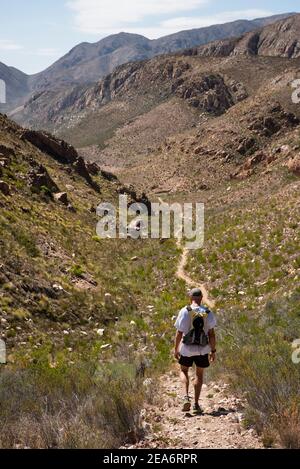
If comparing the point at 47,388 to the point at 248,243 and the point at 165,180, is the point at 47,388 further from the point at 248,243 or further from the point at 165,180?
the point at 165,180

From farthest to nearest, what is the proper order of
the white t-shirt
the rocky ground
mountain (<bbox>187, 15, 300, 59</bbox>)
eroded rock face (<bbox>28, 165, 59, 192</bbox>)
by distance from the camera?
1. mountain (<bbox>187, 15, 300, 59</bbox>)
2. eroded rock face (<bbox>28, 165, 59, 192</bbox>)
3. the white t-shirt
4. the rocky ground

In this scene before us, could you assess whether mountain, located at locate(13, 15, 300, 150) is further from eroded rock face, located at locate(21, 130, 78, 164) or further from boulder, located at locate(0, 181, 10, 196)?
boulder, located at locate(0, 181, 10, 196)

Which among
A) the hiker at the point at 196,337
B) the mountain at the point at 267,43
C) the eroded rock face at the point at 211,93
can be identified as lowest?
the hiker at the point at 196,337

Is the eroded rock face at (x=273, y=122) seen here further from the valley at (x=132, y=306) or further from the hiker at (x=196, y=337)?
the hiker at (x=196, y=337)

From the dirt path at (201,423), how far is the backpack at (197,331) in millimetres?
1090

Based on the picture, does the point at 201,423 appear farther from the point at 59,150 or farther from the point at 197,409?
the point at 59,150

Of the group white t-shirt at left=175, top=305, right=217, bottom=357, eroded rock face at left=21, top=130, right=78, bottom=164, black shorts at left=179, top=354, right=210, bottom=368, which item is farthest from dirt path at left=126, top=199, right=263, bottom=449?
eroded rock face at left=21, top=130, right=78, bottom=164

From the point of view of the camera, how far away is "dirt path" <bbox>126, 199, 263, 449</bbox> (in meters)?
6.21

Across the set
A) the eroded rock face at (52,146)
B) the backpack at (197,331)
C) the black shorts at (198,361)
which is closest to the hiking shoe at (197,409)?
the black shorts at (198,361)

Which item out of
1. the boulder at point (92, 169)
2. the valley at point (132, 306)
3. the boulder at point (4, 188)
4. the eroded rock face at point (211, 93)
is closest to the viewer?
the valley at point (132, 306)

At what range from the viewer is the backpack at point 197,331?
24.4ft

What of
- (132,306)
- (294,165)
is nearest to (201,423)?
(132,306)

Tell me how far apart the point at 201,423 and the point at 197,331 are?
4.49ft

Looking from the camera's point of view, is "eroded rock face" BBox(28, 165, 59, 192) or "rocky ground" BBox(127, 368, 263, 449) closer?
"rocky ground" BBox(127, 368, 263, 449)
